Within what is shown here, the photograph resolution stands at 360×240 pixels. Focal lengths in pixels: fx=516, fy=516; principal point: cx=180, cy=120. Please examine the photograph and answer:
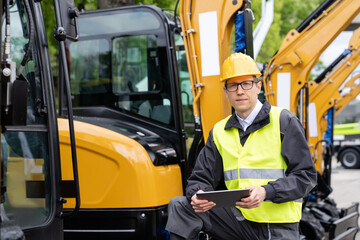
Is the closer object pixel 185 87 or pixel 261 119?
pixel 261 119

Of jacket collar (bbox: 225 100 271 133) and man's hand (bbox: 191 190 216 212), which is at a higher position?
jacket collar (bbox: 225 100 271 133)

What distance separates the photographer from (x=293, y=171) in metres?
3.03

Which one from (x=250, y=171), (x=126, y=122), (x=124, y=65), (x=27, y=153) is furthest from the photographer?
(x=124, y=65)

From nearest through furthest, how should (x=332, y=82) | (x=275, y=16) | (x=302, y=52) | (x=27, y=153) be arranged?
(x=27, y=153) → (x=302, y=52) → (x=332, y=82) → (x=275, y=16)

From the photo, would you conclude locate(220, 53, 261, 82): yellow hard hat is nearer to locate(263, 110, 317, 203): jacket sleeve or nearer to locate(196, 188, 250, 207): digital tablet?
locate(263, 110, 317, 203): jacket sleeve

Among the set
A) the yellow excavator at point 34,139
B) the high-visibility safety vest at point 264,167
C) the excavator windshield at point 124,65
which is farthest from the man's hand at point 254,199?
the excavator windshield at point 124,65

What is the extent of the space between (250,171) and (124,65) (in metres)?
2.03

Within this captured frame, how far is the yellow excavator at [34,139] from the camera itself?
270 centimetres

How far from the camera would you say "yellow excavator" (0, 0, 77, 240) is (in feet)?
8.86

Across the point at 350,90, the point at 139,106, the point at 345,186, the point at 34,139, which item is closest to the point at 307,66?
the point at 139,106

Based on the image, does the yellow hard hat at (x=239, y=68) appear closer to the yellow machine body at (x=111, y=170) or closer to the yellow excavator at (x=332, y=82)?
the yellow machine body at (x=111, y=170)

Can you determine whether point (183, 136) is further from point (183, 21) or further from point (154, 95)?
point (183, 21)

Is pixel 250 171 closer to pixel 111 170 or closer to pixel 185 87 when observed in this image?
pixel 111 170

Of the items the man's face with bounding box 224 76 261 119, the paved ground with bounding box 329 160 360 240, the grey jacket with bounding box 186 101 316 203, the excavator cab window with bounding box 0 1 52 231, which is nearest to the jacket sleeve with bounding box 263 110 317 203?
the grey jacket with bounding box 186 101 316 203
